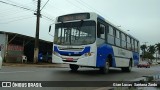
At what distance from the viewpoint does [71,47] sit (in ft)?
48.5

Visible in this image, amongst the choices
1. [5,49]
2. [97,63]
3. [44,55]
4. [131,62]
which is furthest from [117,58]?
[44,55]

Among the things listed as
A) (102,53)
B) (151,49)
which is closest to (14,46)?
(102,53)

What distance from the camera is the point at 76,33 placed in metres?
14.9

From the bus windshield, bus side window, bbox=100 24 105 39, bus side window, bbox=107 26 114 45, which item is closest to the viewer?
the bus windshield

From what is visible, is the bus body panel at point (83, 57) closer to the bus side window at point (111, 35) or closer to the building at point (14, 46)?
the bus side window at point (111, 35)

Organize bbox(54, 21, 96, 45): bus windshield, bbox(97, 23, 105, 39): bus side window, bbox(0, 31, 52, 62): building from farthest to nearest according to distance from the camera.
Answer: bbox(0, 31, 52, 62): building < bbox(97, 23, 105, 39): bus side window < bbox(54, 21, 96, 45): bus windshield

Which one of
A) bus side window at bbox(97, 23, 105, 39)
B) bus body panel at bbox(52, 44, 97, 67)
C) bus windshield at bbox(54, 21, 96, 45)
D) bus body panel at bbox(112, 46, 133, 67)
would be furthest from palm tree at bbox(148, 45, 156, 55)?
bus body panel at bbox(52, 44, 97, 67)

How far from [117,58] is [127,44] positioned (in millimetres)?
3411

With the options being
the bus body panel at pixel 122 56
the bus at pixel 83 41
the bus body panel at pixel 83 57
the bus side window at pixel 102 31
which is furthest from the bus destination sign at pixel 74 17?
the bus body panel at pixel 122 56

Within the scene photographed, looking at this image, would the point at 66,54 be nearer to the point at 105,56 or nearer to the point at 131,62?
the point at 105,56

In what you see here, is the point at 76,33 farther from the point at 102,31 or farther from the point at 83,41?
the point at 102,31

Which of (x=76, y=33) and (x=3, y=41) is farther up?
(x=3, y=41)

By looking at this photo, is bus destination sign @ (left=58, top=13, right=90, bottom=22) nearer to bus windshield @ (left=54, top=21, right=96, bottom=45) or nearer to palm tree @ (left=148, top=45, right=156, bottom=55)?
bus windshield @ (left=54, top=21, right=96, bottom=45)

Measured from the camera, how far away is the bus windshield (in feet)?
48.2
